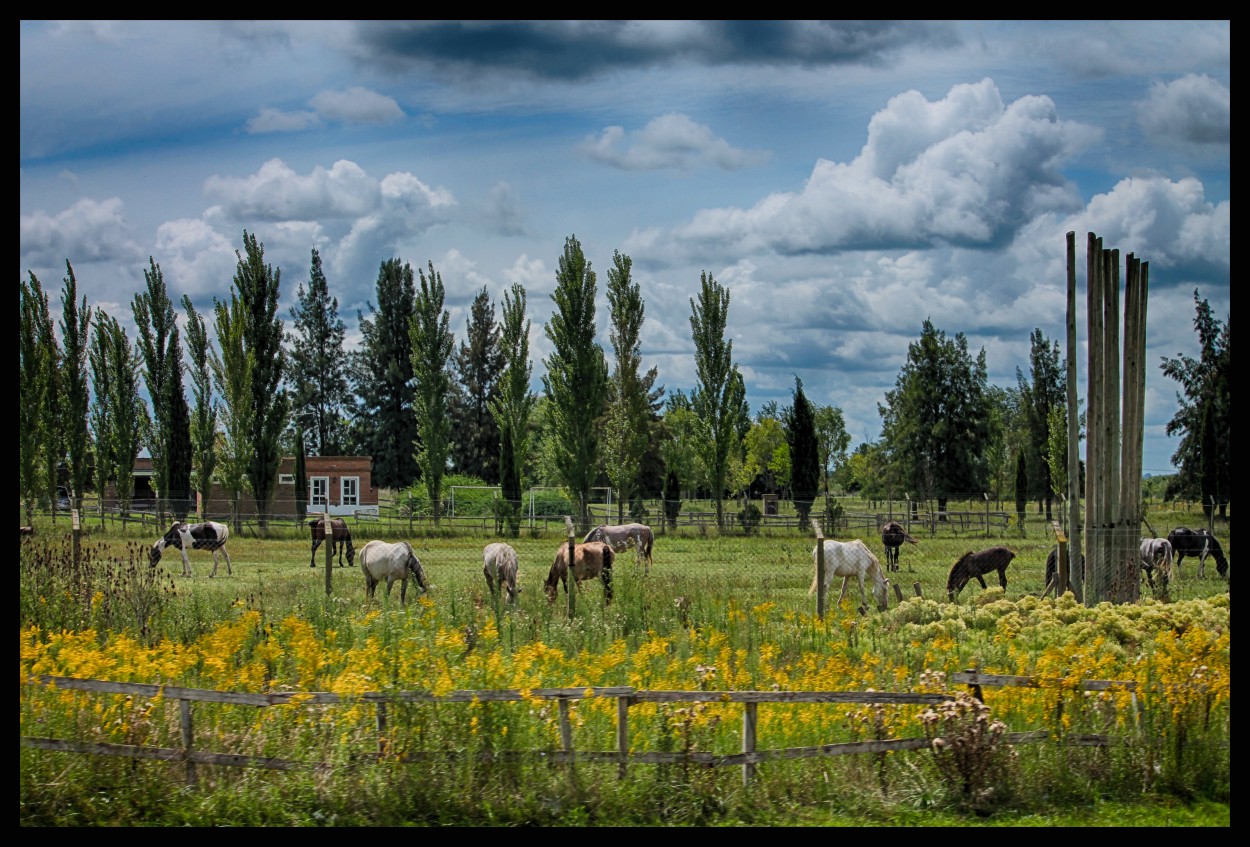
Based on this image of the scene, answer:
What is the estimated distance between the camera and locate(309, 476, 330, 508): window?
172 ft

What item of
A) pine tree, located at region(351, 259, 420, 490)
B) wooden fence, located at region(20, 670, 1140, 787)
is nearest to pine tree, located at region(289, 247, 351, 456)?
pine tree, located at region(351, 259, 420, 490)

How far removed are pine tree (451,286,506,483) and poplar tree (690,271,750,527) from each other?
22609 mm

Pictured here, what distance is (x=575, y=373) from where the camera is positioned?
1657 inches

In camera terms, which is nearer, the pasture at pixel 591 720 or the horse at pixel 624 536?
the pasture at pixel 591 720

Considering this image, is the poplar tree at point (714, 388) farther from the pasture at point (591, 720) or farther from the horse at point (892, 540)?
the pasture at point (591, 720)

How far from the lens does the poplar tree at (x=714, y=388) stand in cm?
4122

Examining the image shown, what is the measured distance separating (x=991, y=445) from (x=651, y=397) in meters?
21.3

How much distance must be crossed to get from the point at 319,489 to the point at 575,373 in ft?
55.3

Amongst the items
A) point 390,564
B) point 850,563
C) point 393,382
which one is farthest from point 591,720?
point 393,382

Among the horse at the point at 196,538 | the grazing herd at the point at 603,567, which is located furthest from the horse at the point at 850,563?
the horse at the point at 196,538

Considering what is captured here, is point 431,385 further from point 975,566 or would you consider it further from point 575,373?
point 975,566

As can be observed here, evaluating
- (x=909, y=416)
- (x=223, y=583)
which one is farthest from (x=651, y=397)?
(x=223, y=583)

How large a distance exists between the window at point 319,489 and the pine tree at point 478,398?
1108 centimetres

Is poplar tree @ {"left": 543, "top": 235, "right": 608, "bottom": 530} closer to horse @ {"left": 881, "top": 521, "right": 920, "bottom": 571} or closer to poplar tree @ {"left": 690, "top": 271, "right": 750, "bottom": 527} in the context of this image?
poplar tree @ {"left": 690, "top": 271, "right": 750, "bottom": 527}
